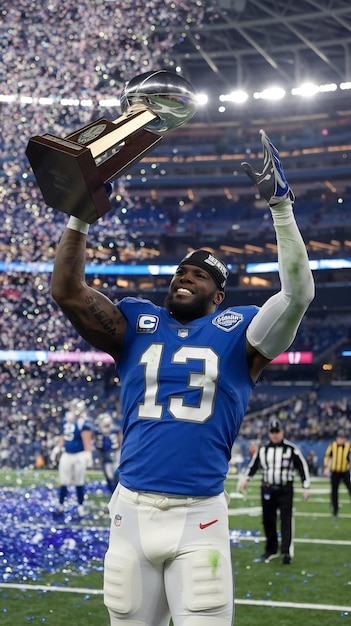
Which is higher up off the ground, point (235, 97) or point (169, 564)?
point (235, 97)

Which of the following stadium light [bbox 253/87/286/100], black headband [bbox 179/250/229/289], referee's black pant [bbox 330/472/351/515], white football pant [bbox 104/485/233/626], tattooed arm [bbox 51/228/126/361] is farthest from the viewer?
stadium light [bbox 253/87/286/100]

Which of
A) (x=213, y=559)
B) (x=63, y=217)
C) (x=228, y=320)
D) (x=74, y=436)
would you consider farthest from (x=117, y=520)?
(x=63, y=217)

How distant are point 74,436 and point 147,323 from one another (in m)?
9.53

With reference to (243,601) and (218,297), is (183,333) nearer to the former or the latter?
(218,297)

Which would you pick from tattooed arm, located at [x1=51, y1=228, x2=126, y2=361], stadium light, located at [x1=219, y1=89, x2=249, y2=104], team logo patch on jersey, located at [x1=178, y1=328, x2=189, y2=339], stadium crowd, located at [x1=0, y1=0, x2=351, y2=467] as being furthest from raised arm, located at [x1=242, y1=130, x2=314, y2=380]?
stadium light, located at [x1=219, y1=89, x2=249, y2=104]

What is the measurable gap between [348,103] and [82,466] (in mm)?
29667

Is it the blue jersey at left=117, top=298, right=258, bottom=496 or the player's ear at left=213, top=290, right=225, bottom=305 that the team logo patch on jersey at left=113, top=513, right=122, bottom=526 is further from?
the player's ear at left=213, top=290, right=225, bottom=305

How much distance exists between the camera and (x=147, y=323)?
3.16 metres

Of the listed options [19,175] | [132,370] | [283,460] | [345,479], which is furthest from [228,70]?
[132,370]

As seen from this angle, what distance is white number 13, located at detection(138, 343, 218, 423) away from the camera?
2.98 m

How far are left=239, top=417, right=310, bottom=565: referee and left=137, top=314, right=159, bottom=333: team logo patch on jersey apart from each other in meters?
6.02

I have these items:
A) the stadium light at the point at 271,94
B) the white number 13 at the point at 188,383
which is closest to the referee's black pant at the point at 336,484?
the white number 13 at the point at 188,383

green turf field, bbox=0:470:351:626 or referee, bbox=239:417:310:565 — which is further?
referee, bbox=239:417:310:565

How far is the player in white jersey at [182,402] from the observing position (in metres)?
2.82
